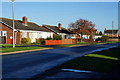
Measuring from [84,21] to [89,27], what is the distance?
8.79 feet

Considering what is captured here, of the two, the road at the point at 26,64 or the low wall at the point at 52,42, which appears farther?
the low wall at the point at 52,42

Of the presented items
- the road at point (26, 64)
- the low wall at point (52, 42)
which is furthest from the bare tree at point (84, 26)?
the road at point (26, 64)

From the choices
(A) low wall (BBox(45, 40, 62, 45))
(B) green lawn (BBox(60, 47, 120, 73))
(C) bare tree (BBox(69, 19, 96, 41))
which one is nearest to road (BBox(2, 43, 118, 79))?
(B) green lawn (BBox(60, 47, 120, 73))

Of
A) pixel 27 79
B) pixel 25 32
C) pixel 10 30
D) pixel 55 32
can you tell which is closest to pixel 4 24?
pixel 10 30

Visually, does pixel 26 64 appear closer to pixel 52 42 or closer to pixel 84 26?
pixel 52 42

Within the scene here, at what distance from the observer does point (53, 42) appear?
1778 inches

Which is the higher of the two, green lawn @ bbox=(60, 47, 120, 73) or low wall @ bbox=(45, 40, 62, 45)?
low wall @ bbox=(45, 40, 62, 45)

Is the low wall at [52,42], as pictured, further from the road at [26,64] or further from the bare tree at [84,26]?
the road at [26,64]

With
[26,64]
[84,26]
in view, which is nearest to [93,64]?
[26,64]

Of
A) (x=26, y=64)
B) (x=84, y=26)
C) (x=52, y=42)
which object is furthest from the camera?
(x=84, y=26)

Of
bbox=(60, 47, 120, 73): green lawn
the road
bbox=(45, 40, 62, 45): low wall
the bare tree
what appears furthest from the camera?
the bare tree

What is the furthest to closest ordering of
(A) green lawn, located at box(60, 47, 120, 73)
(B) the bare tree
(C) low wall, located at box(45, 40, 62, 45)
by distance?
(B) the bare tree → (C) low wall, located at box(45, 40, 62, 45) → (A) green lawn, located at box(60, 47, 120, 73)

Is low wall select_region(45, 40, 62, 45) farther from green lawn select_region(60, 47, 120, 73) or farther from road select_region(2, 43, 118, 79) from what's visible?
green lawn select_region(60, 47, 120, 73)

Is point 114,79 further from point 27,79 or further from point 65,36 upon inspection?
point 65,36
